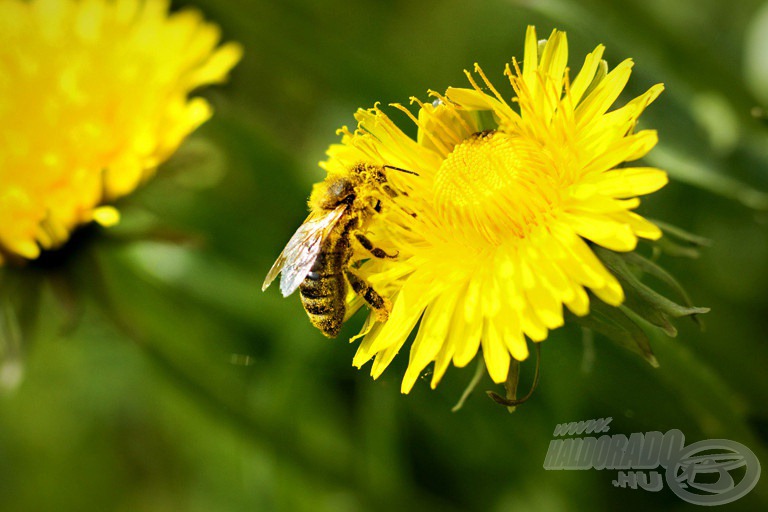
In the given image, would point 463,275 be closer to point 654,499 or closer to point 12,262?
point 654,499

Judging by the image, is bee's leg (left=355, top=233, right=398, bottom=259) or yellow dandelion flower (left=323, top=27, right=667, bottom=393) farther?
bee's leg (left=355, top=233, right=398, bottom=259)

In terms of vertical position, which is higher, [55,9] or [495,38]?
[495,38]

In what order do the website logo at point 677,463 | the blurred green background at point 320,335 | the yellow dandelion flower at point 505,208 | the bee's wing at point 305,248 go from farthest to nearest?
the blurred green background at point 320,335, the bee's wing at point 305,248, the website logo at point 677,463, the yellow dandelion flower at point 505,208

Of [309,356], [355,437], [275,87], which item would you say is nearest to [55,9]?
[275,87]

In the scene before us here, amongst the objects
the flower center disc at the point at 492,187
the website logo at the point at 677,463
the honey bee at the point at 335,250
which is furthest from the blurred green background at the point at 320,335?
the honey bee at the point at 335,250

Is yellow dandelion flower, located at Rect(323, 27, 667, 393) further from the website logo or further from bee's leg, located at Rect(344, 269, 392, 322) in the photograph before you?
the website logo

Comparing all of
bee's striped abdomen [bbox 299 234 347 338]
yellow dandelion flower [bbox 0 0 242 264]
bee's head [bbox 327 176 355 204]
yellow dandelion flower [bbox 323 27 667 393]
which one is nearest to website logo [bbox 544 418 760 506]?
yellow dandelion flower [bbox 323 27 667 393]

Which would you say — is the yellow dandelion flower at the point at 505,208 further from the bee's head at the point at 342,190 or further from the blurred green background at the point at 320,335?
the blurred green background at the point at 320,335
